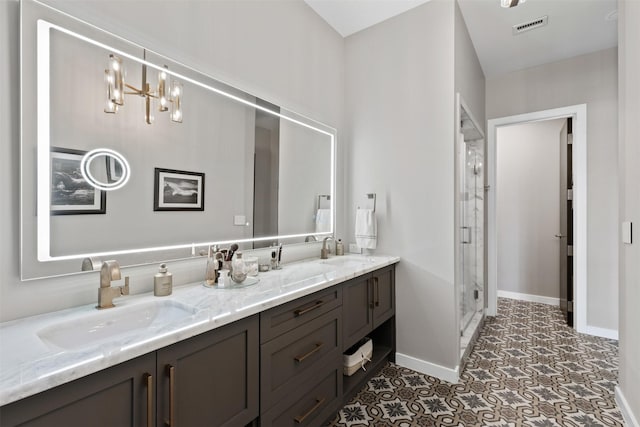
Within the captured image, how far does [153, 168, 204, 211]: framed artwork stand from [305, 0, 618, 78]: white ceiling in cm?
185

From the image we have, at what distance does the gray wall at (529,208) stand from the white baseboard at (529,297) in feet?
0.14

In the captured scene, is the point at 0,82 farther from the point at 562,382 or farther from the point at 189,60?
the point at 562,382

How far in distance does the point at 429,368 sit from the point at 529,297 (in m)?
2.88

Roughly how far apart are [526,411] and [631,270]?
106 cm

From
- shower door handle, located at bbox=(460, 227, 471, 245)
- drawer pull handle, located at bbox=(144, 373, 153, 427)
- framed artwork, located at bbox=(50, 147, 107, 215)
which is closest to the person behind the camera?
drawer pull handle, located at bbox=(144, 373, 153, 427)

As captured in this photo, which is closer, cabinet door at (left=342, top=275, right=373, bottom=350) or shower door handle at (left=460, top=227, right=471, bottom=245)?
cabinet door at (left=342, top=275, right=373, bottom=350)

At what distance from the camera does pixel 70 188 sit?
3.98 ft

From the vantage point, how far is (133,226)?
140cm

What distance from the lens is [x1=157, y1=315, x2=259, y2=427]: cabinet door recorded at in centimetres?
99

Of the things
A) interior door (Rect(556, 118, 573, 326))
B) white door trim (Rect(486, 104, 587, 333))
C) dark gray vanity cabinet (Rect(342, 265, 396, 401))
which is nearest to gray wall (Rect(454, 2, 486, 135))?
white door trim (Rect(486, 104, 587, 333))

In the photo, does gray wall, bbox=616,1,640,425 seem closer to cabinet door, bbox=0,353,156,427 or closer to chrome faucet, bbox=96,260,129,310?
cabinet door, bbox=0,353,156,427

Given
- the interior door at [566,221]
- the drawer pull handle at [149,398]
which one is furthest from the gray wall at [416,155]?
A: the drawer pull handle at [149,398]

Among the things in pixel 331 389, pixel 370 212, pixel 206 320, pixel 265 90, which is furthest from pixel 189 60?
pixel 331 389

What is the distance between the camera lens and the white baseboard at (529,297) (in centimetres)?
419
